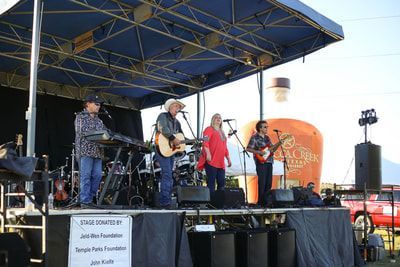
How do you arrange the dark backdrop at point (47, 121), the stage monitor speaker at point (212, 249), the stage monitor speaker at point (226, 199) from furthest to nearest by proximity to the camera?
1. the dark backdrop at point (47, 121)
2. the stage monitor speaker at point (226, 199)
3. the stage monitor speaker at point (212, 249)

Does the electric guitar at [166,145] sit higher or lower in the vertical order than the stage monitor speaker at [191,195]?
higher

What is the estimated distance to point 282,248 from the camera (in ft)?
23.8

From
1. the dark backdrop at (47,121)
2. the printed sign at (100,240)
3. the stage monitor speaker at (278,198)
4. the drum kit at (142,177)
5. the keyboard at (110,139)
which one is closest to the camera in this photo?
the printed sign at (100,240)

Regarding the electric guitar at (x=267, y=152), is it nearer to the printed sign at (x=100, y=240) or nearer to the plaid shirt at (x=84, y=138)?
the plaid shirt at (x=84, y=138)

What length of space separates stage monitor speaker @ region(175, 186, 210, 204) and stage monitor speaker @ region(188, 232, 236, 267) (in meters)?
0.57

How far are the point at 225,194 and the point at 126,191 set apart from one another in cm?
163

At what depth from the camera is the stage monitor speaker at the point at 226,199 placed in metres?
7.30

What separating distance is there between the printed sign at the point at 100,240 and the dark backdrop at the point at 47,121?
278 inches

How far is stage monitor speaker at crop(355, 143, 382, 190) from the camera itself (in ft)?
33.2

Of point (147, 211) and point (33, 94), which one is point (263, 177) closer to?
point (147, 211)

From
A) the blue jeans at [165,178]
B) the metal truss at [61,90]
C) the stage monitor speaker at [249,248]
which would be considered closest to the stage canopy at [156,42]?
the metal truss at [61,90]

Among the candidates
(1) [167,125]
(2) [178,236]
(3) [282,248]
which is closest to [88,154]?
(1) [167,125]

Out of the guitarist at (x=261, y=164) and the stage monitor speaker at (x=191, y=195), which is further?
the guitarist at (x=261, y=164)

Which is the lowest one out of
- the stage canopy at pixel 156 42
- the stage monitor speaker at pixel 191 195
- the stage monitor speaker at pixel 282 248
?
the stage monitor speaker at pixel 282 248
